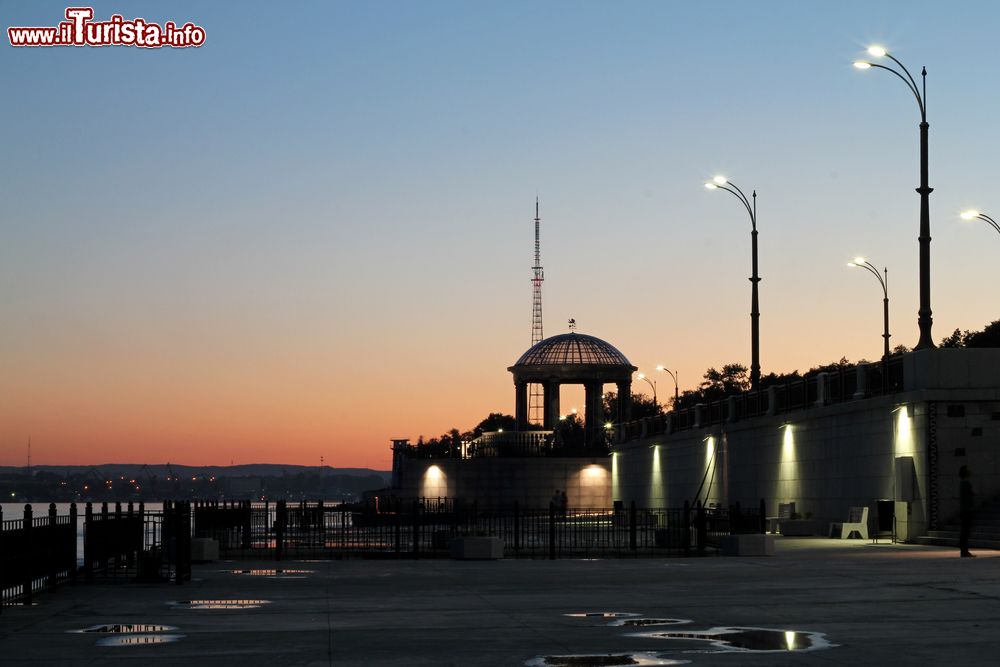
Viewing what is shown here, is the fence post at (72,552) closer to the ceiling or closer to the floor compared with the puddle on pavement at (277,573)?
closer to the ceiling

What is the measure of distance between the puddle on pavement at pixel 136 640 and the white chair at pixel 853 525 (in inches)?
1227

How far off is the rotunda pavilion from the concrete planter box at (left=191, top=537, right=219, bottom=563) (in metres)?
95.3

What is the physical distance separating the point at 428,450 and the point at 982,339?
5515cm

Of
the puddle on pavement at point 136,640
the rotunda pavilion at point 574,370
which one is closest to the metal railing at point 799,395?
the puddle on pavement at point 136,640

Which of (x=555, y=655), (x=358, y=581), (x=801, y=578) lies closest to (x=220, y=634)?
(x=555, y=655)

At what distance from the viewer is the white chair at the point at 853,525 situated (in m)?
43.2

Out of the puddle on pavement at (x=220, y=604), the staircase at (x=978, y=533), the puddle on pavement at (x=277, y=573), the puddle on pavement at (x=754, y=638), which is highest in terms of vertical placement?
the staircase at (x=978, y=533)

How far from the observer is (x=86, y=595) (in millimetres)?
22375

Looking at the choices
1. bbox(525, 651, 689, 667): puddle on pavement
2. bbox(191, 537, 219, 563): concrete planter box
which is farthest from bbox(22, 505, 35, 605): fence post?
bbox(191, 537, 219, 563): concrete planter box

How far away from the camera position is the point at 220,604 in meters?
20.4

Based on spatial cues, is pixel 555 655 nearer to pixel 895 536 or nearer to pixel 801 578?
pixel 801 578

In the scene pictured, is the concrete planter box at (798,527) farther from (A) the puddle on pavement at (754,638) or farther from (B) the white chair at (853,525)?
(A) the puddle on pavement at (754,638)

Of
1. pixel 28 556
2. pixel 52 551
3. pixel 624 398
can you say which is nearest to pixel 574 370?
pixel 624 398

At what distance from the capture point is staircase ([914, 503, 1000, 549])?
3609 centimetres
